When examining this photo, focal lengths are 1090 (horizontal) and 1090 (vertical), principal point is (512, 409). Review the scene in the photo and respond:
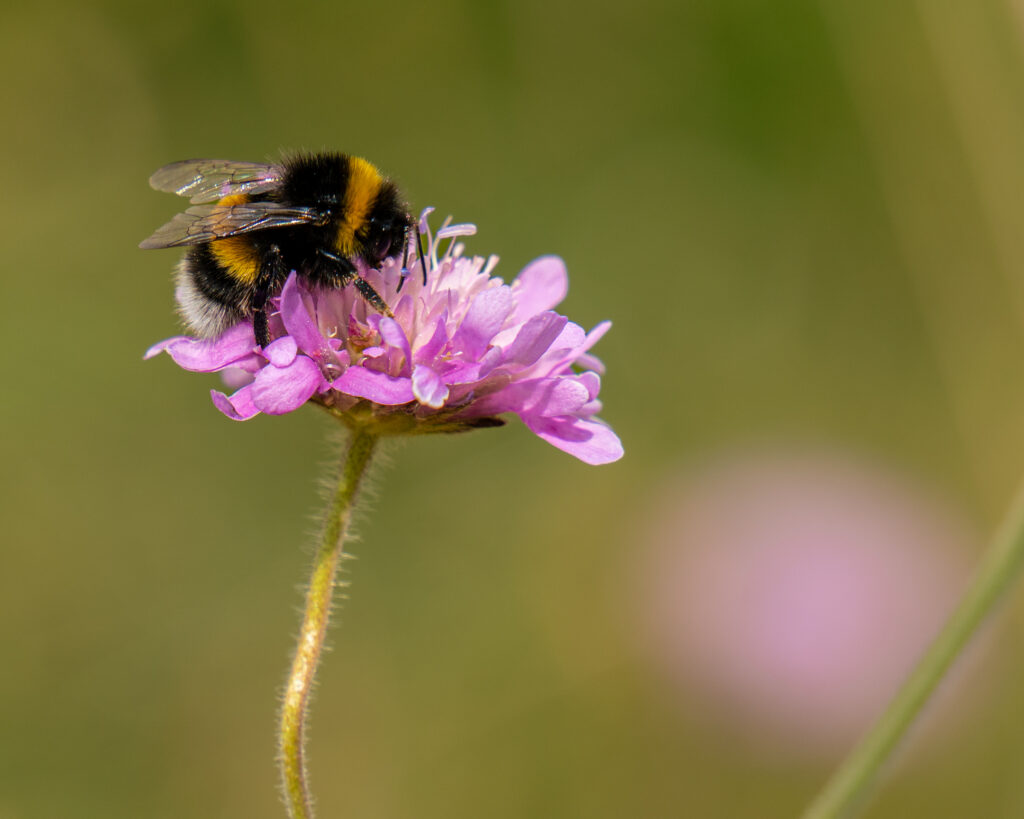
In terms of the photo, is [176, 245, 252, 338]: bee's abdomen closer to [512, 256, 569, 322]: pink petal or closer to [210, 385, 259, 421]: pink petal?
[210, 385, 259, 421]: pink petal

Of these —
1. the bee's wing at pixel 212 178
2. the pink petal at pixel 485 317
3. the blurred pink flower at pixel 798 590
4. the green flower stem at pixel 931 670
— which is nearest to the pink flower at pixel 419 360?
the pink petal at pixel 485 317

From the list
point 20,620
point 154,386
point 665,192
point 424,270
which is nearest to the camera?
point 424,270

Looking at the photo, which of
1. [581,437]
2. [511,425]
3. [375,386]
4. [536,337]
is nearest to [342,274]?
[375,386]

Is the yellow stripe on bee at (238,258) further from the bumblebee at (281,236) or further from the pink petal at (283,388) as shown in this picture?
the pink petal at (283,388)

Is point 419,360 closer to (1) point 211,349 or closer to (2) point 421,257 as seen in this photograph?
(2) point 421,257

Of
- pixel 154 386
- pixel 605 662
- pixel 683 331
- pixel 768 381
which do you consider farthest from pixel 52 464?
pixel 768 381

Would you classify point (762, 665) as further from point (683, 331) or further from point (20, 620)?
point (20, 620)

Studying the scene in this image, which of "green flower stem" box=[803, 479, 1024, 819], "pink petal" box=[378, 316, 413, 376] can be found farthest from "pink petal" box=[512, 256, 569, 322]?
"green flower stem" box=[803, 479, 1024, 819]
